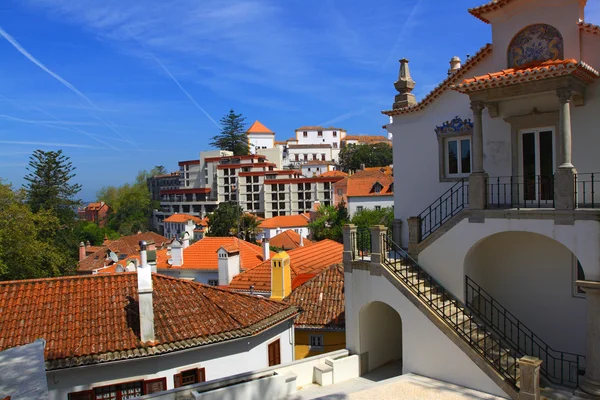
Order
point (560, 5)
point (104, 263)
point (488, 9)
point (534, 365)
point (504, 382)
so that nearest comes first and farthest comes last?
point (534, 365)
point (504, 382)
point (560, 5)
point (488, 9)
point (104, 263)

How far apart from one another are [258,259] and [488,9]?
22.6m

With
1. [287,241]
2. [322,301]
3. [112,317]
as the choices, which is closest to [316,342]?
[322,301]

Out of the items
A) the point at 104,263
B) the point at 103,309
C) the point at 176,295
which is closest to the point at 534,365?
Answer: the point at 176,295

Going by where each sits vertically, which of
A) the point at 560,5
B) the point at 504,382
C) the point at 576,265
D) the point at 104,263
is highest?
the point at 560,5

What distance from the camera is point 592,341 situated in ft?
29.9

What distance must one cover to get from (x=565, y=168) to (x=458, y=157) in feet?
11.9

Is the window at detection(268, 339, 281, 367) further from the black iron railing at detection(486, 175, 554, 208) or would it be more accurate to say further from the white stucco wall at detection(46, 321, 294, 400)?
the black iron railing at detection(486, 175, 554, 208)

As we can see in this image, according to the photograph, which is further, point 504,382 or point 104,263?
point 104,263

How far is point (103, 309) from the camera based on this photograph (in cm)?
1290

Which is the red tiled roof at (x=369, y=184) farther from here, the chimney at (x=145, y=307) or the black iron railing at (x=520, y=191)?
the chimney at (x=145, y=307)

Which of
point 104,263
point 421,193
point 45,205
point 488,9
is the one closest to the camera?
point 488,9

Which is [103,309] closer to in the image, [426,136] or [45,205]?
[426,136]

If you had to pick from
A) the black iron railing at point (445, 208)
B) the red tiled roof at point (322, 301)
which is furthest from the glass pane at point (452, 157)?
the red tiled roof at point (322, 301)

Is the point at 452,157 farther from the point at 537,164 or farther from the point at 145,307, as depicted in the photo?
the point at 145,307
